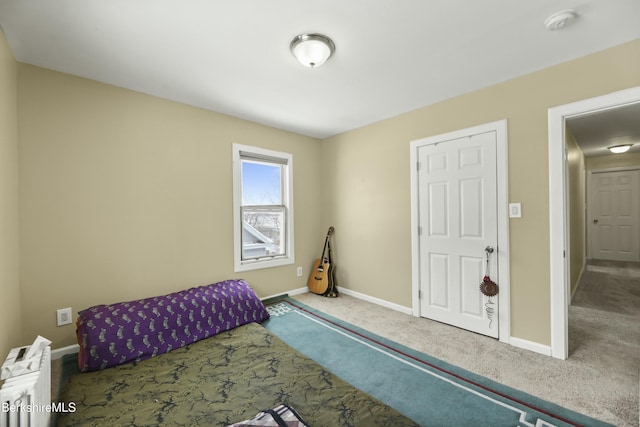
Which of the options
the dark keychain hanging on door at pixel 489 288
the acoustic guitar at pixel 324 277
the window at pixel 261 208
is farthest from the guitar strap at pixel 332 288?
the dark keychain hanging on door at pixel 489 288

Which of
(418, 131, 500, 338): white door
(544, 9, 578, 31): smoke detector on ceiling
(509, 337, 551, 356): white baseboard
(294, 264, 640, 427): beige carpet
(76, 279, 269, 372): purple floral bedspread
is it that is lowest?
(294, 264, 640, 427): beige carpet

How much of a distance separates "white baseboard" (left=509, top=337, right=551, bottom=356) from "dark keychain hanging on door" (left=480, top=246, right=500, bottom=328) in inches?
9.0

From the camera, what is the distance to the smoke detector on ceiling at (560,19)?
164 cm

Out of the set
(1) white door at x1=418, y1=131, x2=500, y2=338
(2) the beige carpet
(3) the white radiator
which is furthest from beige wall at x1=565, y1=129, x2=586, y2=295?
(3) the white radiator

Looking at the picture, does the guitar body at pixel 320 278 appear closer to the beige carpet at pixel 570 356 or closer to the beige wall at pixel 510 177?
the beige wall at pixel 510 177

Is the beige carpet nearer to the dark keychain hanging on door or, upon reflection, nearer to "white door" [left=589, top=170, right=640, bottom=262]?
the dark keychain hanging on door

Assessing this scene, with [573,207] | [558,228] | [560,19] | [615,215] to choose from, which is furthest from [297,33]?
[615,215]

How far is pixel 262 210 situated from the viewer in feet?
12.1

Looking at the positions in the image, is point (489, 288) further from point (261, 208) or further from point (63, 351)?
point (63, 351)

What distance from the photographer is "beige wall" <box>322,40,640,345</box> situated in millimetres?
2176

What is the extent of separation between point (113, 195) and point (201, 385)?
191 centimetres

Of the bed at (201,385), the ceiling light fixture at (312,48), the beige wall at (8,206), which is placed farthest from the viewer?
the ceiling light fixture at (312,48)

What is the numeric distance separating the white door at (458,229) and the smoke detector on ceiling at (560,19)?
95cm

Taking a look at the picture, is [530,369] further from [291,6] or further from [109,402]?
[291,6]
